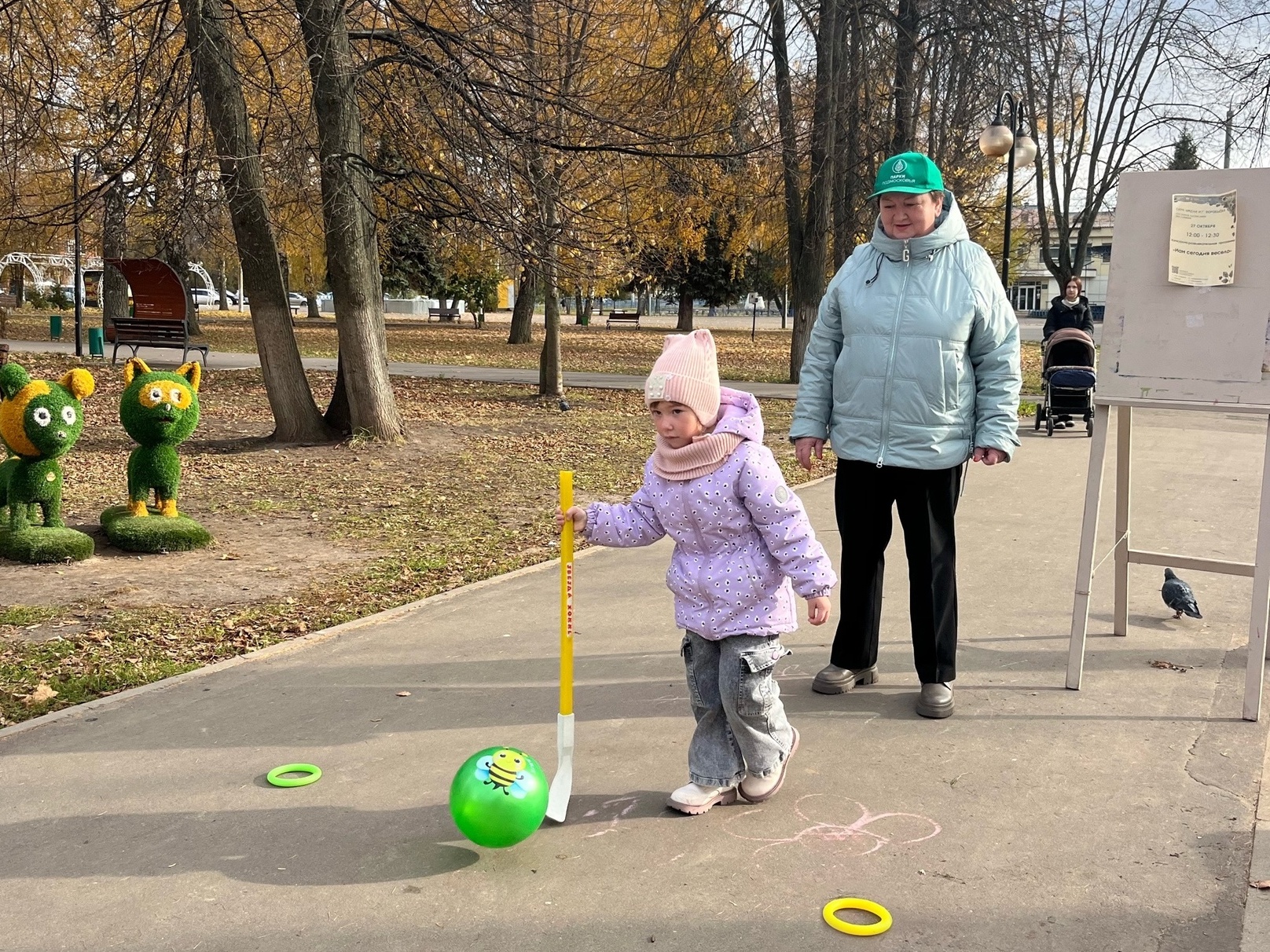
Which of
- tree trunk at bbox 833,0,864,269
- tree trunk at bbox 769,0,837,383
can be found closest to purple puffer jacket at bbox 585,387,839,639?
tree trunk at bbox 769,0,837,383

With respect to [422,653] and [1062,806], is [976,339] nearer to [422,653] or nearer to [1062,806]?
[1062,806]

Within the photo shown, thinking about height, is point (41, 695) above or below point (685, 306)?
below

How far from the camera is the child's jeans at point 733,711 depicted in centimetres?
356

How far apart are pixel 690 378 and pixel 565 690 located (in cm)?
105

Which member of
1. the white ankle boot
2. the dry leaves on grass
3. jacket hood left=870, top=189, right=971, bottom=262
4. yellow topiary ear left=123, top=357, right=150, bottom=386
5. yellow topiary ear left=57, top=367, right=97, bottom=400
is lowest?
the dry leaves on grass

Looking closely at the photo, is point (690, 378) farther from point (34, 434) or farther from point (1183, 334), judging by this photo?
point (34, 434)

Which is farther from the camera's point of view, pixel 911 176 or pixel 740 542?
pixel 911 176

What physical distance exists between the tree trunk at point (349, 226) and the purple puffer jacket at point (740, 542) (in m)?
8.41

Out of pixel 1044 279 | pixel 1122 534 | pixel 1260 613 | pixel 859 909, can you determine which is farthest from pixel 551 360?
pixel 1044 279

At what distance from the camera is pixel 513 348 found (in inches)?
1271

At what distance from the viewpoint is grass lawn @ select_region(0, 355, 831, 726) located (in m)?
5.43

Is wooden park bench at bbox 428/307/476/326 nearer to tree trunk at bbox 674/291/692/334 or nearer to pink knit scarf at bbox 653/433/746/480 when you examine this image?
tree trunk at bbox 674/291/692/334

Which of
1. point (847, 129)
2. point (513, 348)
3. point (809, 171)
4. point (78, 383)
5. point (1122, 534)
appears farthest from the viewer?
point (513, 348)

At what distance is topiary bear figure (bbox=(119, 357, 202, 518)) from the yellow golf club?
4.39m
